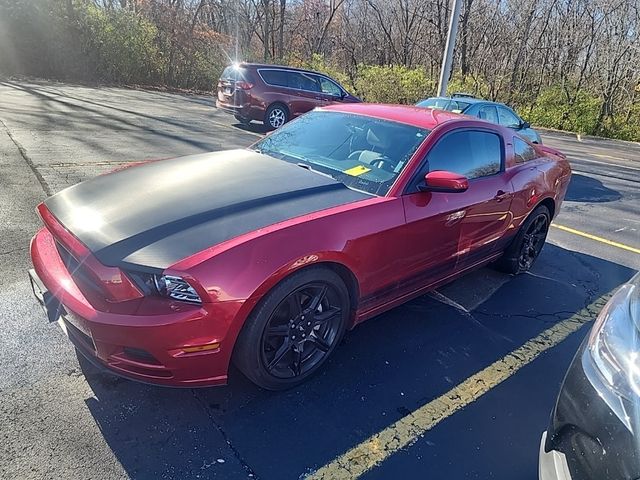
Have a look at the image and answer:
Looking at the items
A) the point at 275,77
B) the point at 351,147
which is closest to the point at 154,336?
the point at 351,147

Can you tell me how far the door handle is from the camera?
370 centimetres

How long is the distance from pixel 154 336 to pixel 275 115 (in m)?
10.0

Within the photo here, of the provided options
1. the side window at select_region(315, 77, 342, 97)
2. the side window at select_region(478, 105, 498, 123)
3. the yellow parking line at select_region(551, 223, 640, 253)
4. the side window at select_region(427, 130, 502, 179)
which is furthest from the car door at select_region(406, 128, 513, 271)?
the side window at select_region(315, 77, 342, 97)

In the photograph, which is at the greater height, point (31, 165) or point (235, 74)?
point (235, 74)

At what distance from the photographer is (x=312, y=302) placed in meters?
2.55

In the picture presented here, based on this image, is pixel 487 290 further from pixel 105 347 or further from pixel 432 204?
pixel 105 347

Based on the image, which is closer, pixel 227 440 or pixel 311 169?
pixel 227 440

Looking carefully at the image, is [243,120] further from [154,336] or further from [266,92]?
[154,336]

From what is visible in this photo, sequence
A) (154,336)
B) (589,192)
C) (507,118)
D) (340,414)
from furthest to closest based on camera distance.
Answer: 1. (507,118)
2. (589,192)
3. (340,414)
4. (154,336)

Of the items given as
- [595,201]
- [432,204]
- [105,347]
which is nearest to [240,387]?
[105,347]

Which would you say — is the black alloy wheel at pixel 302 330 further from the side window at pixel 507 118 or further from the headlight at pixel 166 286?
the side window at pixel 507 118

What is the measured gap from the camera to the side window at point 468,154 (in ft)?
10.5

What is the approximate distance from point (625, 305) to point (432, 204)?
4.72 ft

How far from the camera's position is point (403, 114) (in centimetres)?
356
